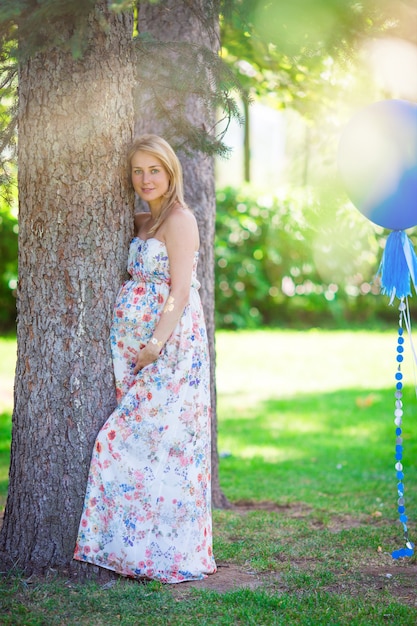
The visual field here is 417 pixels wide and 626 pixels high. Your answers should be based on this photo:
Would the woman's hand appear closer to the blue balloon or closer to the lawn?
the lawn

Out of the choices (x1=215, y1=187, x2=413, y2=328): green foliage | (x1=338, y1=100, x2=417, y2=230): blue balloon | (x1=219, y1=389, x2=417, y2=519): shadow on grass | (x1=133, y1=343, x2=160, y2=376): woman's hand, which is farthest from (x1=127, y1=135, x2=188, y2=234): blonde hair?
(x1=215, y1=187, x2=413, y2=328): green foliage

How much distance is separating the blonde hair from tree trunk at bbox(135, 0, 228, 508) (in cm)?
77

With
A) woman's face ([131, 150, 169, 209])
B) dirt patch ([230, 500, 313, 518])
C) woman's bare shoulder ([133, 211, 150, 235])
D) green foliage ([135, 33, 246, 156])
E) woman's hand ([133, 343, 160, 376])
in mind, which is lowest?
dirt patch ([230, 500, 313, 518])

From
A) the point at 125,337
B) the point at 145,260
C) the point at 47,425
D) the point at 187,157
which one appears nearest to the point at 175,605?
the point at 47,425

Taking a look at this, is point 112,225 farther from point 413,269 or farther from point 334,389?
point 334,389

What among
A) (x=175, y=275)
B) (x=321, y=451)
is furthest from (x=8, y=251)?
(x=175, y=275)

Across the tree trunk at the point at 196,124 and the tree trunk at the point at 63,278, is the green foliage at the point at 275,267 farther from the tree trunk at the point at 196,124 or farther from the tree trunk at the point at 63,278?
the tree trunk at the point at 63,278

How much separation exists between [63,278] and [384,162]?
1748 millimetres

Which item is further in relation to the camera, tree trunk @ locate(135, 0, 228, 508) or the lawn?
tree trunk @ locate(135, 0, 228, 508)

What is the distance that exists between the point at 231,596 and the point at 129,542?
53 centimetres

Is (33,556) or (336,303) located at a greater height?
(336,303)

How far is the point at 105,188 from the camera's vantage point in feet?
11.3

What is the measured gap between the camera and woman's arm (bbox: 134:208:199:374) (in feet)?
11.2

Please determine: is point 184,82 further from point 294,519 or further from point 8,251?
point 8,251
